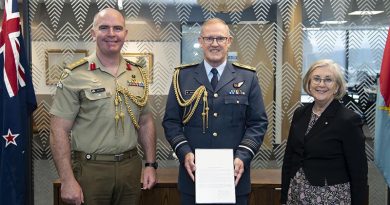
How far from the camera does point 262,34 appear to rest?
3.16m

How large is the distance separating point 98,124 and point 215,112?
2.04 feet

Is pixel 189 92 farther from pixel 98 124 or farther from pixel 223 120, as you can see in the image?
pixel 98 124

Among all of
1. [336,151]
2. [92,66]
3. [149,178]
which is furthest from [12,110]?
[336,151]

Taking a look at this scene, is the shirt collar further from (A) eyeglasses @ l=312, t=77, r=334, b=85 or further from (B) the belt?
(B) the belt

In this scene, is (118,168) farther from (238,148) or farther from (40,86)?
(40,86)

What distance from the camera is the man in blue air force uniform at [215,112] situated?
2225 mm

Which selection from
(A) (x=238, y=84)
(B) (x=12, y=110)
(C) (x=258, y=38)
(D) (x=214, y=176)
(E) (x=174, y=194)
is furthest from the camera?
(C) (x=258, y=38)

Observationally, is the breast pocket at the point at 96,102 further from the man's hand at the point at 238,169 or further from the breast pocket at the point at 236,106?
the man's hand at the point at 238,169

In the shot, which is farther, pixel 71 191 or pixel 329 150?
pixel 71 191

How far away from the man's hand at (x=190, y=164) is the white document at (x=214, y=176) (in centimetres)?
3

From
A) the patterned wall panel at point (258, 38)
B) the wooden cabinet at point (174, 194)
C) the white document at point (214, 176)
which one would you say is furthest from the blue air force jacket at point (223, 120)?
the patterned wall panel at point (258, 38)

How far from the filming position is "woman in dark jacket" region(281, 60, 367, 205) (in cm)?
213

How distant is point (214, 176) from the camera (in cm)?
209

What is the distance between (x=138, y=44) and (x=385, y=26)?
69.7 inches
